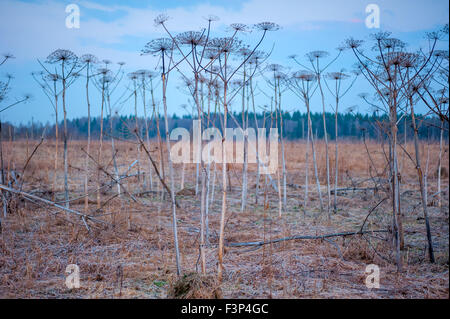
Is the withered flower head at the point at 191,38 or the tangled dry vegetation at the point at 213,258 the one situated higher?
the withered flower head at the point at 191,38

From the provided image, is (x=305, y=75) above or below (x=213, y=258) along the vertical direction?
above

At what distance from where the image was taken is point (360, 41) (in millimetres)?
4594

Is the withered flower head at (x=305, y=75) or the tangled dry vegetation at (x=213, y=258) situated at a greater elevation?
the withered flower head at (x=305, y=75)

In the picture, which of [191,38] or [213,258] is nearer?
[191,38]

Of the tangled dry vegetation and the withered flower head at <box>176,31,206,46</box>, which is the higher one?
the withered flower head at <box>176,31,206,46</box>

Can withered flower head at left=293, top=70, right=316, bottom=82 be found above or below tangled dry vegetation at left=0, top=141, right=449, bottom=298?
above

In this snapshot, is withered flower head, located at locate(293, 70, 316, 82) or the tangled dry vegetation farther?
withered flower head, located at locate(293, 70, 316, 82)

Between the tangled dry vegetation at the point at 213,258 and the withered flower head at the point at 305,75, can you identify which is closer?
the tangled dry vegetation at the point at 213,258

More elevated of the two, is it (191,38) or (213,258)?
(191,38)

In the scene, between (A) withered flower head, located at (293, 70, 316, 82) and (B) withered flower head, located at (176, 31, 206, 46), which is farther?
(A) withered flower head, located at (293, 70, 316, 82)

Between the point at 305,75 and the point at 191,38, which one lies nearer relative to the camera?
the point at 191,38
